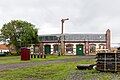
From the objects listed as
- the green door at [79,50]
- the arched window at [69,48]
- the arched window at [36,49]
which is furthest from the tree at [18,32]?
the green door at [79,50]

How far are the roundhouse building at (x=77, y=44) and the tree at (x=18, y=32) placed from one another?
7.93 metres

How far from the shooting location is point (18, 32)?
64188mm

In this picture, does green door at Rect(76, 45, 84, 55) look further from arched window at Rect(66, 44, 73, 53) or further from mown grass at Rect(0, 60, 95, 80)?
mown grass at Rect(0, 60, 95, 80)

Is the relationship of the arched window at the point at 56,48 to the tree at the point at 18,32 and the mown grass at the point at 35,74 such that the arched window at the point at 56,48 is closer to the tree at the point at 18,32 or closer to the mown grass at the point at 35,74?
the tree at the point at 18,32

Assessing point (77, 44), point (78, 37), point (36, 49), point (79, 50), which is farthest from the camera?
point (36, 49)

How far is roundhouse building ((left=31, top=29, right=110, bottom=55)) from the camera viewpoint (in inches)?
2741

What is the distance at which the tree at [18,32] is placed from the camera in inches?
2512

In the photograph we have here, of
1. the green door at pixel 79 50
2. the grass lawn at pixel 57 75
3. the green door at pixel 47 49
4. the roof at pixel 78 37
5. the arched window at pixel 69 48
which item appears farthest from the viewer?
the green door at pixel 47 49

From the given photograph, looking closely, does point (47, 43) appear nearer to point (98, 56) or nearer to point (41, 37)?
point (41, 37)

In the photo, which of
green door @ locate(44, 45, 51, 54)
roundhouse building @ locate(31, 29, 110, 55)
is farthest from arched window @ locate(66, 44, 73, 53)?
green door @ locate(44, 45, 51, 54)

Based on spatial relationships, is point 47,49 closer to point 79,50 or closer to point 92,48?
point 79,50

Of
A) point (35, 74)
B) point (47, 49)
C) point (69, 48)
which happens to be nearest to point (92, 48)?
point (69, 48)

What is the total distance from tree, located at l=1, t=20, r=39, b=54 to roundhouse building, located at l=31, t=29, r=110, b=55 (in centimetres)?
793

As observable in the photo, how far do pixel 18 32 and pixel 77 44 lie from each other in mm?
14816
